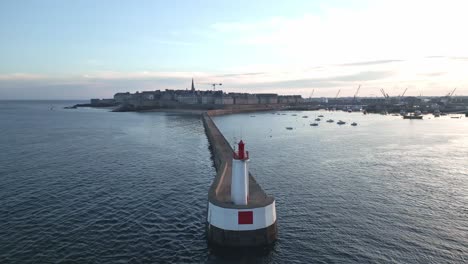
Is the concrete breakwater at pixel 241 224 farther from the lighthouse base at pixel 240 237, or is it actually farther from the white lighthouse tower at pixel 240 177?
the white lighthouse tower at pixel 240 177

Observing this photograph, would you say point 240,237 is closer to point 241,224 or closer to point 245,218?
point 241,224

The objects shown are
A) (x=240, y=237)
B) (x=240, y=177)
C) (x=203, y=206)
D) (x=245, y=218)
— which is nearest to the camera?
(x=245, y=218)

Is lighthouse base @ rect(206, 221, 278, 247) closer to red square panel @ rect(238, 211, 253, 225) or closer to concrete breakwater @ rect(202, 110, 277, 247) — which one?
concrete breakwater @ rect(202, 110, 277, 247)

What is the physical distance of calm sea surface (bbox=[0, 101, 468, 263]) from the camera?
59.1 ft

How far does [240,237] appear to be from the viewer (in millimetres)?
17641

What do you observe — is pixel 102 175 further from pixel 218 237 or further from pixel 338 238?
pixel 338 238

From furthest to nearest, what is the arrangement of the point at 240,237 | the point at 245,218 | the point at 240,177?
the point at 240,177, the point at 240,237, the point at 245,218

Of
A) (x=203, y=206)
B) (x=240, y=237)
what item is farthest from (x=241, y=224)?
(x=203, y=206)

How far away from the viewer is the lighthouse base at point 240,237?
17.6 m

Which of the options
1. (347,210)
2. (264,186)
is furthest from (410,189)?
(264,186)

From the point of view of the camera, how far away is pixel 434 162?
139ft

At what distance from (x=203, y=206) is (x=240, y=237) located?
7.76 meters

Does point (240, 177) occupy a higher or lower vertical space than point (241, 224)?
higher

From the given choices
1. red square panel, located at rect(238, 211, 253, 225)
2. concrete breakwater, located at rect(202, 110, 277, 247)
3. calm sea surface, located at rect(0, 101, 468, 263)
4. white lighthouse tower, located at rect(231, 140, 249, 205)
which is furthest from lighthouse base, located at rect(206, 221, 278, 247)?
white lighthouse tower, located at rect(231, 140, 249, 205)
